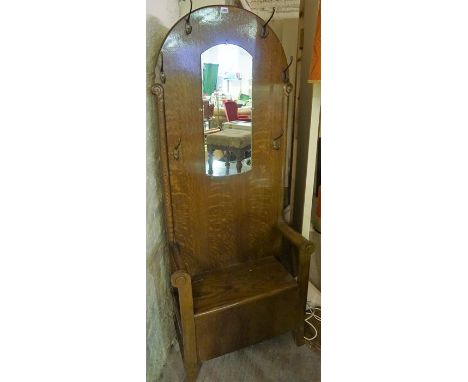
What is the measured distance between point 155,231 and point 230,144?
489 mm

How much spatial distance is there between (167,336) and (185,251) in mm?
453

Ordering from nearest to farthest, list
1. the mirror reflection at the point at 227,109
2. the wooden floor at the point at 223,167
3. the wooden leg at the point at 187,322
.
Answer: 1. the wooden leg at the point at 187,322
2. the mirror reflection at the point at 227,109
3. the wooden floor at the point at 223,167

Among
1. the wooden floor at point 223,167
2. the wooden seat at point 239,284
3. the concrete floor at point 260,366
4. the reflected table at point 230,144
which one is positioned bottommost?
the concrete floor at point 260,366

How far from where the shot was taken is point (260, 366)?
4.63 feet

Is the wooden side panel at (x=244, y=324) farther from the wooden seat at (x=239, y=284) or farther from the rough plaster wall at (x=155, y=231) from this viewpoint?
the rough plaster wall at (x=155, y=231)

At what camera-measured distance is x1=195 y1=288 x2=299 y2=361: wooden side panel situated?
4.00ft

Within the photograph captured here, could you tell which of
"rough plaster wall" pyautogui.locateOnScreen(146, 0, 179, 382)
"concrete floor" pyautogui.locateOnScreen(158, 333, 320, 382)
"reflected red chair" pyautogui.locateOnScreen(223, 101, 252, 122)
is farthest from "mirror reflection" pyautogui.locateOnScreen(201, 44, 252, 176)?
"concrete floor" pyautogui.locateOnScreen(158, 333, 320, 382)

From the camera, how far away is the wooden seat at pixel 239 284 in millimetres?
1243

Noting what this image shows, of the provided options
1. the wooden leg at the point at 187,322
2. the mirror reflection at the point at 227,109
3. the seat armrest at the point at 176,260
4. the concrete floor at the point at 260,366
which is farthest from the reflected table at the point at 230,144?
the concrete floor at the point at 260,366

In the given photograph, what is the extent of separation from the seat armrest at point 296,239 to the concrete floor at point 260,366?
546 mm

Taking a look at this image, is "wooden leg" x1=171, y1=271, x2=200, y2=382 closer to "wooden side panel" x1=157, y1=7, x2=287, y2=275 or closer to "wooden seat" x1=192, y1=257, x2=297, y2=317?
"wooden seat" x1=192, y1=257, x2=297, y2=317
